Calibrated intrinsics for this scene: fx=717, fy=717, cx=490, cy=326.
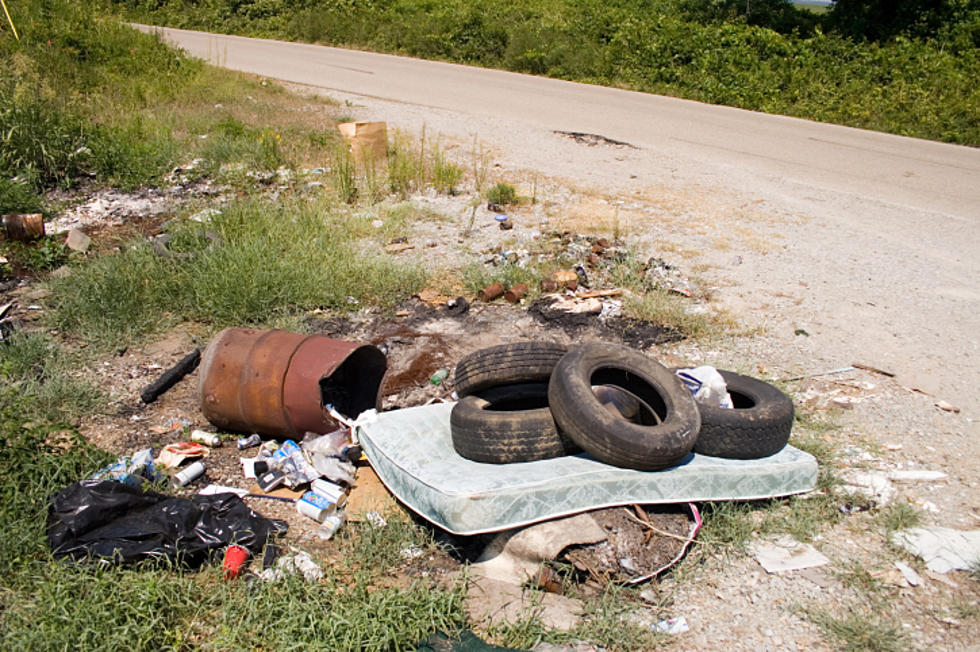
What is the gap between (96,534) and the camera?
121 inches

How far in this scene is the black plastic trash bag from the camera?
3039 millimetres

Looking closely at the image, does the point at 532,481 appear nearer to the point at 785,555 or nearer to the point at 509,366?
the point at 509,366

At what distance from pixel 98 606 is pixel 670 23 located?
15434 mm

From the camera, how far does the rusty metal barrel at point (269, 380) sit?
394 centimetres

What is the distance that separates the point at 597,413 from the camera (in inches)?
126

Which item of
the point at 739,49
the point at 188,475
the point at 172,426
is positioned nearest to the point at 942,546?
→ the point at 188,475

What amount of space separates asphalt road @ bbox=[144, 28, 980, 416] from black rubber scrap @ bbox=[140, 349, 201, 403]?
3997 mm

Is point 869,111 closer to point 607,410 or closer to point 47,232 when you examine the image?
point 607,410

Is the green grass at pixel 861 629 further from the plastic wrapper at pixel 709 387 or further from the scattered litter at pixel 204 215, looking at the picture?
the scattered litter at pixel 204 215

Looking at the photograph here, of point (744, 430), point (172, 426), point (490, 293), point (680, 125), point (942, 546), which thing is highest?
point (680, 125)

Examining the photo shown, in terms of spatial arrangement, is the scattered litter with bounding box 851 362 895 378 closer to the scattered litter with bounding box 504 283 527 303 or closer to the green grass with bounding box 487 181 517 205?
the scattered litter with bounding box 504 283 527 303

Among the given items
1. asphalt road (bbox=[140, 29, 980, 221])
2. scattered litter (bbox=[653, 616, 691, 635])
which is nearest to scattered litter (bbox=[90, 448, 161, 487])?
scattered litter (bbox=[653, 616, 691, 635])

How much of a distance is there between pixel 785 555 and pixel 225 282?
4.14 metres

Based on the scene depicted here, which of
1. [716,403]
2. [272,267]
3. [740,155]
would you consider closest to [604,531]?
[716,403]
